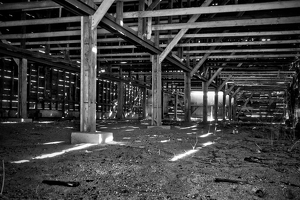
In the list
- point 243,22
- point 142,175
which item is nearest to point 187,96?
point 243,22

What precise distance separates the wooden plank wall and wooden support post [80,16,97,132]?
12.4 metres

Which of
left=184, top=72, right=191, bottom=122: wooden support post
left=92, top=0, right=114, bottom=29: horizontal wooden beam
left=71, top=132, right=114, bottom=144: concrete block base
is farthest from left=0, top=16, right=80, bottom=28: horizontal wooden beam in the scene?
left=184, top=72, right=191, bottom=122: wooden support post

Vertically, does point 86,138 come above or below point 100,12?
below

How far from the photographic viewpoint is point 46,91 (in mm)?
20859

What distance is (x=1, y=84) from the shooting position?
1702cm

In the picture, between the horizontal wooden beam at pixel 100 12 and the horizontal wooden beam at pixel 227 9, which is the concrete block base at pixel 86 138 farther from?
the horizontal wooden beam at pixel 227 9

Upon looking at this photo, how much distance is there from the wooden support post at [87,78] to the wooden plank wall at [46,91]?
12.4 meters

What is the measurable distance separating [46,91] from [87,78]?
15161 millimetres

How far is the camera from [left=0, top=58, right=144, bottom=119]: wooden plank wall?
17473 millimetres

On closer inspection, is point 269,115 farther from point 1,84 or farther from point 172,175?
point 172,175

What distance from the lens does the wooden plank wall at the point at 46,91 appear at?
17.5m

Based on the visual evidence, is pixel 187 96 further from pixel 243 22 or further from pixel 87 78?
pixel 87 78

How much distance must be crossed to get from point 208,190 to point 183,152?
2863 millimetres

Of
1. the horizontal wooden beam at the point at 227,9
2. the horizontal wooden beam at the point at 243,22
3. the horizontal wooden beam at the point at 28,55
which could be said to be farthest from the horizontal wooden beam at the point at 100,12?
the horizontal wooden beam at the point at 28,55
